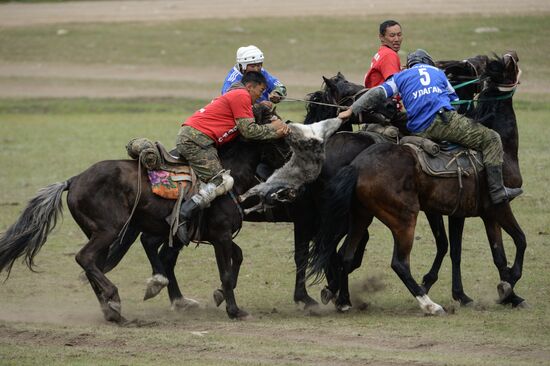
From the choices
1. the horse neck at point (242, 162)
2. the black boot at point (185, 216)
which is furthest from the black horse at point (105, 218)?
the horse neck at point (242, 162)

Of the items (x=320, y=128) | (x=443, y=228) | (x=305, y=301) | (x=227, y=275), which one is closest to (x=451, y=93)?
(x=320, y=128)

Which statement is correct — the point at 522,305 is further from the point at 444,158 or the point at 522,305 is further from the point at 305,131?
the point at 305,131

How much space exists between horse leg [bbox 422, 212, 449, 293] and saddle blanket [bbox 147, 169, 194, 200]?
2630mm

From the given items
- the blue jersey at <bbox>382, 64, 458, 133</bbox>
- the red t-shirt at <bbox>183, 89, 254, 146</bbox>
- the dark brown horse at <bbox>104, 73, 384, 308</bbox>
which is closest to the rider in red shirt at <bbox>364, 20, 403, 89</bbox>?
the dark brown horse at <bbox>104, 73, 384, 308</bbox>

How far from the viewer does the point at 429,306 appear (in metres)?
10.1

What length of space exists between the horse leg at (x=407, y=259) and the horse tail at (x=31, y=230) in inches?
125

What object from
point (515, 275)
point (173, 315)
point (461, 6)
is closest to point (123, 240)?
point (173, 315)

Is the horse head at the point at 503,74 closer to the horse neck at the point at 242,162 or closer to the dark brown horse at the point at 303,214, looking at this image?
the dark brown horse at the point at 303,214

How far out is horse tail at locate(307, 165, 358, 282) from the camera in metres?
10.1

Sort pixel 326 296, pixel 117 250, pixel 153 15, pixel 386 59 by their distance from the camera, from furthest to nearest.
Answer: pixel 153 15, pixel 117 250, pixel 386 59, pixel 326 296

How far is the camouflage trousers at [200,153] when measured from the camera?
33.7ft

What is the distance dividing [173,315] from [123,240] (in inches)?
43.9

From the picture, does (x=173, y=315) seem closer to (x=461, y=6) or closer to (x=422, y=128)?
(x=422, y=128)

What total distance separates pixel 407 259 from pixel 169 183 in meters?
2.40
